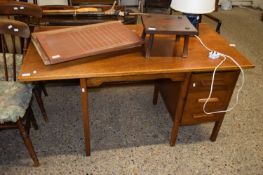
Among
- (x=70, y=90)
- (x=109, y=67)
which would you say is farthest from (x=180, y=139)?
(x=70, y=90)

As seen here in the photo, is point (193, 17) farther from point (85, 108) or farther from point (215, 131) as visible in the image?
point (85, 108)

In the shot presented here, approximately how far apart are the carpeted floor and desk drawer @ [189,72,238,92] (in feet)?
1.70

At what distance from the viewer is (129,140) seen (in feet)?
5.53

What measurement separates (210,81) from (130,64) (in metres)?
0.48

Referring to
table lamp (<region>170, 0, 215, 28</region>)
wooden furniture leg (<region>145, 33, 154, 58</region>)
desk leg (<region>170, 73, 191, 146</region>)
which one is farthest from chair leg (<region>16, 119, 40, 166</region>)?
table lamp (<region>170, 0, 215, 28</region>)

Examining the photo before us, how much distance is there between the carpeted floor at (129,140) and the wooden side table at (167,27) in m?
0.71

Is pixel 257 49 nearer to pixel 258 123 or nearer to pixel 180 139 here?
pixel 258 123

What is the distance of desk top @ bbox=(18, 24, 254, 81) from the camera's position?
3.68 feet

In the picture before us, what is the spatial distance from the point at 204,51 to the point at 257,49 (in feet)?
6.75

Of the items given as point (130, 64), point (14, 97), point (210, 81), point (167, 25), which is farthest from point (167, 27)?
point (14, 97)

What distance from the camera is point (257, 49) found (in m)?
3.03

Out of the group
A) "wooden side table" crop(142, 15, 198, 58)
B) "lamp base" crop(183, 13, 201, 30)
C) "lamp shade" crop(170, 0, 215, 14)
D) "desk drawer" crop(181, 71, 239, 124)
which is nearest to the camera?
"wooden side table" crop(142, 15, 198, 58)

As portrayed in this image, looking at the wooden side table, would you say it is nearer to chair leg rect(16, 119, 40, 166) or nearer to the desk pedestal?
the desk pedestal

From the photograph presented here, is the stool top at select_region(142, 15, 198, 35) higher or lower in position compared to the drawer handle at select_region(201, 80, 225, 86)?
higher
